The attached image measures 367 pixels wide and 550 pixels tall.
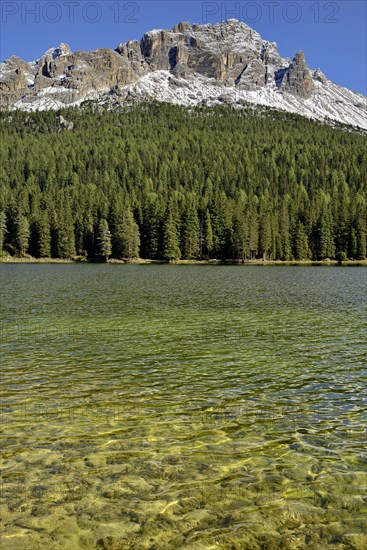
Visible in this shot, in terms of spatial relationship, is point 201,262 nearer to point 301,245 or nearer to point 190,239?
point 190,239

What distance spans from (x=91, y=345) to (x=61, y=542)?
597 inches

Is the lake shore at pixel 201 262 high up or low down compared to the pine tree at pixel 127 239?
down

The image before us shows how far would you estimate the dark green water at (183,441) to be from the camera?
710cm

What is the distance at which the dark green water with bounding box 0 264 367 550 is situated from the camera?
7.10 m

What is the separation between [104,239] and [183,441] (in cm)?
13066

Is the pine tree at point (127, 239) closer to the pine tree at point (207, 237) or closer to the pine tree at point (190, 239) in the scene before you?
the pine tree at point (190, 239)

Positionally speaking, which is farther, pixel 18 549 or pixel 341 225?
pixel 341 225

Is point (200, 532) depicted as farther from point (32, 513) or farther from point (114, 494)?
point (32, 513)

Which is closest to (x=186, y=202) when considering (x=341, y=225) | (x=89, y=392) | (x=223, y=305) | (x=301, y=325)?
(x=341, y=225)

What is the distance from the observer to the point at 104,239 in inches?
5433

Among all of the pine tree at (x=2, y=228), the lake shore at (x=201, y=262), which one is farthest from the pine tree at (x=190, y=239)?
the pine tree at (x=2, y=228)

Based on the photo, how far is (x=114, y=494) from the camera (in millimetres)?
8008

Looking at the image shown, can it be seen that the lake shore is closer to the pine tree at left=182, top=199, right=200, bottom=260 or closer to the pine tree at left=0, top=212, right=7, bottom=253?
the pine tree at left=182, top=199, right=200, bottom=260

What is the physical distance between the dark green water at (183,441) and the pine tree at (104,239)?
115 metres
